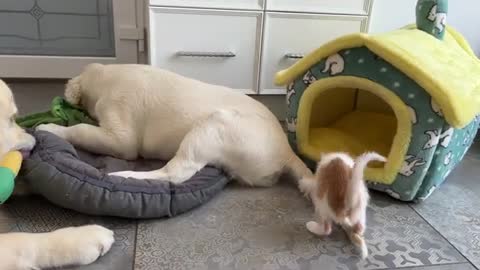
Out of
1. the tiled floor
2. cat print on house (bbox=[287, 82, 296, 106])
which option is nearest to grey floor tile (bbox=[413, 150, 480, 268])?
the tiled floor

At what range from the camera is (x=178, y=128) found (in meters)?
1.29

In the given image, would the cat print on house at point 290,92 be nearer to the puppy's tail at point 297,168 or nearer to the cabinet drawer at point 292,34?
the puppy's tail at point 297,168

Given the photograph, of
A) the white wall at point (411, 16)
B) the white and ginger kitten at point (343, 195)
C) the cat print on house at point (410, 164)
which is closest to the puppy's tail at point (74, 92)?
the white and ginger kitten at point (343, 195)

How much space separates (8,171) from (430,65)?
1045 mm

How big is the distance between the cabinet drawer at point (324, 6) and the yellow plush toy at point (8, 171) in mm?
997

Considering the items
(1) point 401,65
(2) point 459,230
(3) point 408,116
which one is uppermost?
(1) point 401,65

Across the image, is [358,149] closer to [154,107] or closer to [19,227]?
[154,107]

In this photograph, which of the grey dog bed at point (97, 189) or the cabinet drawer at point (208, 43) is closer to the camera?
the grey dog bed at point (97, 189)

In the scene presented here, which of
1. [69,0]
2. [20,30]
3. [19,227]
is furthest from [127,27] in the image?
[19,227]

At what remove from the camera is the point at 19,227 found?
102cm

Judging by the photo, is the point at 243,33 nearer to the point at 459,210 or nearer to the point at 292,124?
→ the point at 292,124

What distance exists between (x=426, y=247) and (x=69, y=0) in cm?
152

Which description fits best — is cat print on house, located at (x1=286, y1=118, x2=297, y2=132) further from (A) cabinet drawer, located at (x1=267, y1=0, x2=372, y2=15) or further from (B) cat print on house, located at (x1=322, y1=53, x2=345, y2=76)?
(A) cabinet drawer, located at (x1=267, y1=0, x2=372, y2=15)

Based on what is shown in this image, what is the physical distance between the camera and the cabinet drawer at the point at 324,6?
1.64m
